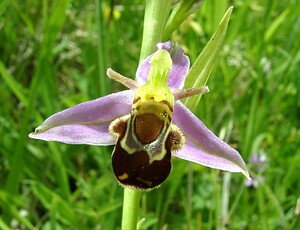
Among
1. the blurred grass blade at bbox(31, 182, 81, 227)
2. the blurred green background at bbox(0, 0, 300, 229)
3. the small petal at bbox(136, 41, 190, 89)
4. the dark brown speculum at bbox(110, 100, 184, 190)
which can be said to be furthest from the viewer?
the blurred green background at bbox(0, 0, 300, 229)

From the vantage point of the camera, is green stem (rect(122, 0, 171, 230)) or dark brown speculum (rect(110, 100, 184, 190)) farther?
green stem (rect(122, 0, 171, 230))

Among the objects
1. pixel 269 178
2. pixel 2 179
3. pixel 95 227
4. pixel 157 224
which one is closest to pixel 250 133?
pixel 269 178

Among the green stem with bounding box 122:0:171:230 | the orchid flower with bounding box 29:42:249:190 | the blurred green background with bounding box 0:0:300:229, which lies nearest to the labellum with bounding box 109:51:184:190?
the orchid flower with bounding box 29:42:249:190

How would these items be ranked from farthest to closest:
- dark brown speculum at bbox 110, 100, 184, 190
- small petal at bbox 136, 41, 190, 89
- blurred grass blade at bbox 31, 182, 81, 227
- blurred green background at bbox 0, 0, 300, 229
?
blurred green background at bbox 0, 0, 300, 229 → blurred grass blade at bbox 31, 182, 81, 227 → small petal at bbox 136, 41, 190, 89 → dark brown speculum at bbox 110, 100, 184, 190

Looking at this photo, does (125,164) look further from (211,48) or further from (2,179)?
(2,179)

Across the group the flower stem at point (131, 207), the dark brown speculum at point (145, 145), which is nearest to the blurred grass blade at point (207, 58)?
the dark brown speculum at point (145, 145)

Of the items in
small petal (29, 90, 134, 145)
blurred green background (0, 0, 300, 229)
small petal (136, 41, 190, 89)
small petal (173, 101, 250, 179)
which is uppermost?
small petal (136, 41, 190, 89)

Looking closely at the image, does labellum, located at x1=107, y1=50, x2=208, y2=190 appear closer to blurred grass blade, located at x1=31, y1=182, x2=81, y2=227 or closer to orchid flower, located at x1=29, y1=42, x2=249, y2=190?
orchid flower, located at x1=29, y1=42, x2=249, y2=190
